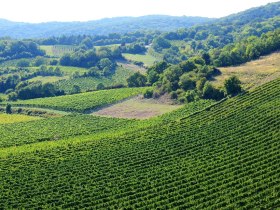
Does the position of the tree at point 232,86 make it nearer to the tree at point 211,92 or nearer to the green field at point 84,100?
the tree at point 211,92

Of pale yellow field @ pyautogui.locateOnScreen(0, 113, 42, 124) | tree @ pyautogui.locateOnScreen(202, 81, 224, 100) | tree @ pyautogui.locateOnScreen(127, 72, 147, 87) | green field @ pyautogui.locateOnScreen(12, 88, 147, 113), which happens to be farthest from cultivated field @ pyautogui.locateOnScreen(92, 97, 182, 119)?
tree @ pyautogui.locateOnScreen(127, 72, 147, 87)

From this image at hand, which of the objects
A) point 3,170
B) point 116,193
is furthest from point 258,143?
point 3,170

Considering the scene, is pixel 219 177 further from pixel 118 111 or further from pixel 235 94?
pixel 118 111

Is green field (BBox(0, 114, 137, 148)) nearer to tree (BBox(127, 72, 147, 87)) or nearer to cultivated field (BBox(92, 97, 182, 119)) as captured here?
cultivated field (BBox(92, 97, 182, 119))

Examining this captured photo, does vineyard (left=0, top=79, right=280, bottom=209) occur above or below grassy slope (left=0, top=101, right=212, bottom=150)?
above

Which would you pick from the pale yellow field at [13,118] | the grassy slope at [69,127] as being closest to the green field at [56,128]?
the grassy slope at [69,127]

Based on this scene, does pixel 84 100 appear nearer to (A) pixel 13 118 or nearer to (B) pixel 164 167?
(A) pixel 13 118
